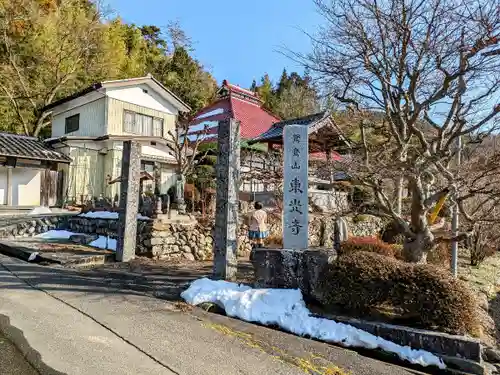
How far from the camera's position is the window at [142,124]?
72.7 ft

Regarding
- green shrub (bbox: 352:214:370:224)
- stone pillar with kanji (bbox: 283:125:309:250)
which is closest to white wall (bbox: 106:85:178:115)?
green shrub (bbox: 352:214:370:224)

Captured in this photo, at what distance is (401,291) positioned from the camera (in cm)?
514

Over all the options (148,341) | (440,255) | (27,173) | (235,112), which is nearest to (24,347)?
(148,341)

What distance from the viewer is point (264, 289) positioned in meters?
6.26

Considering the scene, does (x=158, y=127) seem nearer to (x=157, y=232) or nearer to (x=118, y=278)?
(x=157, y=232)

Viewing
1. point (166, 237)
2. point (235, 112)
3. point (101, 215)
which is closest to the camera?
point (166, 237)

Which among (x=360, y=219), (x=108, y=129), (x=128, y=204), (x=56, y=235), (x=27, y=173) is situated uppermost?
(x=108, y=129)

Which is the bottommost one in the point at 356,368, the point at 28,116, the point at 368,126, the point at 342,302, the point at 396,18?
the point at 356,368

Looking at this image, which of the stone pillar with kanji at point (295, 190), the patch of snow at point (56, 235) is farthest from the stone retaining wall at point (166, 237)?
the stone pillar with kanji at point (295, 190)

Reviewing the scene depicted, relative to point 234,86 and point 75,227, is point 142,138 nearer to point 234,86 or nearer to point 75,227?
point 75,227

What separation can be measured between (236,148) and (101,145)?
1550cm

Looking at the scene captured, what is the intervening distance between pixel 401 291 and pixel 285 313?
1770mm

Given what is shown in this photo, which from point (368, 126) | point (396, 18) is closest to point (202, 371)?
point (396, 18)

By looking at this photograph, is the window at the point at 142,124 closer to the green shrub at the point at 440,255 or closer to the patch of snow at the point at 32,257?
the patch of snow at the point at 32,257
